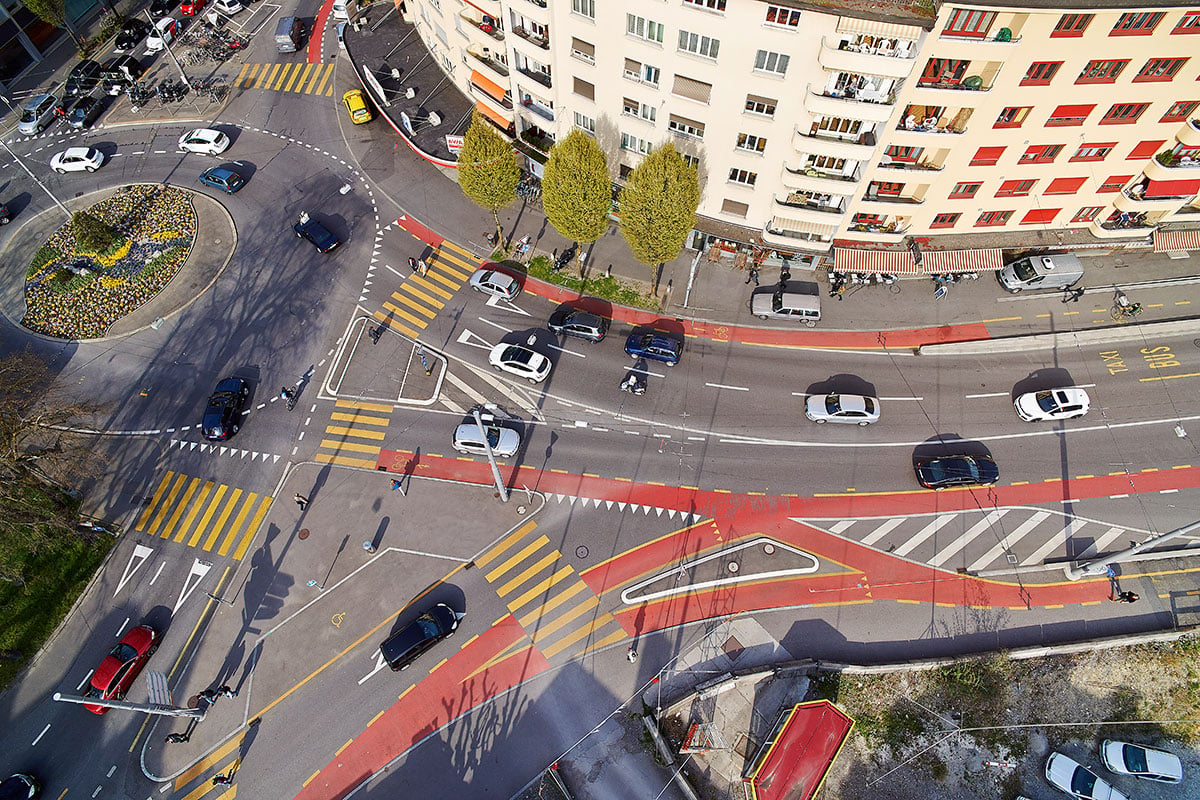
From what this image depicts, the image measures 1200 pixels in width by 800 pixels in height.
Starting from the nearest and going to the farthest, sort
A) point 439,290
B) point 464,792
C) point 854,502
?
point 464,792 < point 854,502 < point 439,290

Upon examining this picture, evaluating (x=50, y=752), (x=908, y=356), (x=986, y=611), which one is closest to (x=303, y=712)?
(x=50, y=752)

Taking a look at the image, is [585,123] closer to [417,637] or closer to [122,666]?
[417,637]

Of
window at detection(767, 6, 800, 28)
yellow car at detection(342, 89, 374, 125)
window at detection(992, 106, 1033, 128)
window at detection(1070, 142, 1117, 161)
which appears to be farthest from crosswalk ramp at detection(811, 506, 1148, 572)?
yellow car at detection(342, 89, 374, 125)

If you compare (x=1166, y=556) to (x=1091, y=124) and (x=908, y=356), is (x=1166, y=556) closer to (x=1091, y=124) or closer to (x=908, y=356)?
(x=908, y=356)

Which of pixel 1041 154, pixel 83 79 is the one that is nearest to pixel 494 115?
pixel 1041 154

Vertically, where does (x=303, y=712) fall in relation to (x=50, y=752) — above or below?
above

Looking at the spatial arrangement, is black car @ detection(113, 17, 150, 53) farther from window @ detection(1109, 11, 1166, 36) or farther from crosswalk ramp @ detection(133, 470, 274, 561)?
window @ detection(1109, 11, 1166, 36)

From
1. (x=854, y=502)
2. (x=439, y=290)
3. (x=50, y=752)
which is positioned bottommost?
(x=50, y=752)

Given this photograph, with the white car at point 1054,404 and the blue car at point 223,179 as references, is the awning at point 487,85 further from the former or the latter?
the white car at point 1054,404
